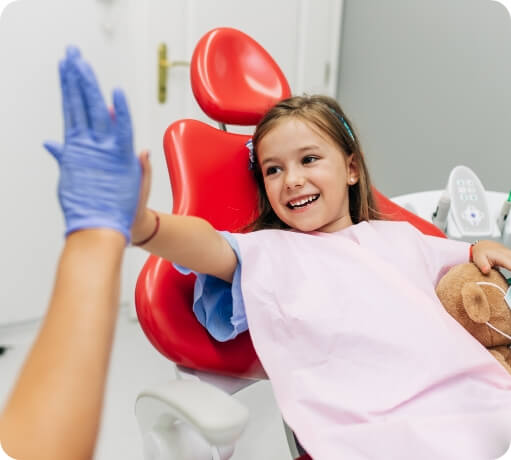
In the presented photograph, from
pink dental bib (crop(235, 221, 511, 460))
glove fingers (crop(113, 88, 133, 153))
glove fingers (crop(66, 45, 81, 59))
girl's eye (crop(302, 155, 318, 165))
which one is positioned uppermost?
glove fingers (crop(66, 45, 81, 59))

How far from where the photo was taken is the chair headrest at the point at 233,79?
1.07 metres

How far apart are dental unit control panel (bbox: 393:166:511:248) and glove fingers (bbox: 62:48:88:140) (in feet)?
2.95

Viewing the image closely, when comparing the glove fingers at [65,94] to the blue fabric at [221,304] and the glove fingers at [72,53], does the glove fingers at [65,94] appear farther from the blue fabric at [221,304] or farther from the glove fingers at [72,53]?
the blue fabric at [221,304]

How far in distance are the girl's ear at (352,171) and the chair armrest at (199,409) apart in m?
0.56

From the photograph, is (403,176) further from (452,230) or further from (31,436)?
(31,436)

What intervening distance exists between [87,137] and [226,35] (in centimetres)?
68

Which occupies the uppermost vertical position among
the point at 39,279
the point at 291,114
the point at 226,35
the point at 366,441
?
the point at 226,35

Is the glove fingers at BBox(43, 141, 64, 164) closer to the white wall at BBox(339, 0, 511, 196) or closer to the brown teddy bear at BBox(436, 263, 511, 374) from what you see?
the brown teddy bear at BBox(436, 263, 511, 374)

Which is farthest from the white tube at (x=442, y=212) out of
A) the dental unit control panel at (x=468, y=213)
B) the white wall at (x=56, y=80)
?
the white wall at (x=56, y=80)

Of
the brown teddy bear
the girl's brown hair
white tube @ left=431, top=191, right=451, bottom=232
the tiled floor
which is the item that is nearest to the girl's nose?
the girl's brown hair

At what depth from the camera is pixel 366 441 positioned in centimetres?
72

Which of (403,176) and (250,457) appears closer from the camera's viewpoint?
(250,457)

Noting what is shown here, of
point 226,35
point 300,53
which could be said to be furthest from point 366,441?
point 300,53

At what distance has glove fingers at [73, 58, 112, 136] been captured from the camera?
539mm
